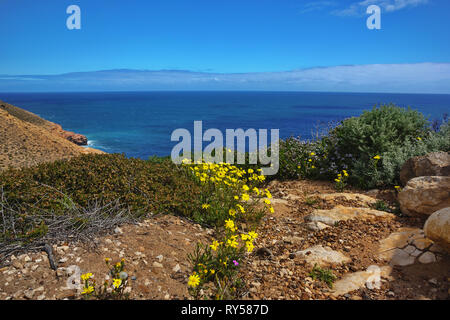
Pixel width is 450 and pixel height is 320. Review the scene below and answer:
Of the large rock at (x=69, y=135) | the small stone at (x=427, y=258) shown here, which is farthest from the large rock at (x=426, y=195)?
the large rock at (x=69, y=135)

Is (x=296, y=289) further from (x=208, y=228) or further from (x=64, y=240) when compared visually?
(x=64, y=240)

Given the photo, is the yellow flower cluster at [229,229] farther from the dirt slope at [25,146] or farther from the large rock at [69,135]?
the large rock at [69,135]

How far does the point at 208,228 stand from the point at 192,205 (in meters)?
0.48

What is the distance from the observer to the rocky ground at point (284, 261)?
317cm

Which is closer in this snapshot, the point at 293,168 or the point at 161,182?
the point at 161,182

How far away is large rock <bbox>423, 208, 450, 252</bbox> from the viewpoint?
3506 millimetres

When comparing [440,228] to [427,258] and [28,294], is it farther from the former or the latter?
[28,294]

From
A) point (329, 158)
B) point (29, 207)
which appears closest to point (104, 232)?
point (29, 207)

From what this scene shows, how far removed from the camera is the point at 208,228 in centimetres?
490

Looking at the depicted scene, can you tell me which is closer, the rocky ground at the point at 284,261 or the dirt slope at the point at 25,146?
the rocky ground at the point at 284,261

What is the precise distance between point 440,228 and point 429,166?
2725 mm

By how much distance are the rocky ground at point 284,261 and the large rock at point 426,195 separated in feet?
0.82

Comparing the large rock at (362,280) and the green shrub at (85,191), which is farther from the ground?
the green shrub at (85,191)

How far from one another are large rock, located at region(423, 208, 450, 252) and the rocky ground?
27 centimetres
